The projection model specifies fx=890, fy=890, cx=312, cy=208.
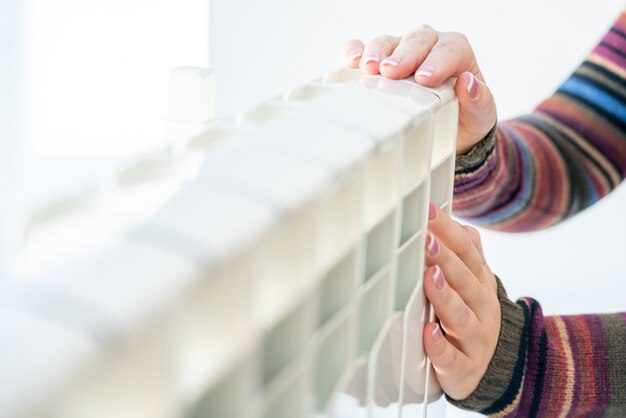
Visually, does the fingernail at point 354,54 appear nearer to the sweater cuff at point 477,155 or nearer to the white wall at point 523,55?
the sweater cuff at point 477,155

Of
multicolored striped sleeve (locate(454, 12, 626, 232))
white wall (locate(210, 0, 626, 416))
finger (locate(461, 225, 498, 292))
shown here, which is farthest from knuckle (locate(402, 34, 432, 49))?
white wall (locate(210, 0, 626, 416))

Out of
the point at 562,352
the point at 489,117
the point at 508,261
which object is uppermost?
the point at 489,117

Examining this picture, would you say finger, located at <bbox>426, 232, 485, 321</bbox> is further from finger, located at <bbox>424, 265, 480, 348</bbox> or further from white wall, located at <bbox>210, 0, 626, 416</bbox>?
white wall, located at <bbox>210, 0, 626, 416</bbox>

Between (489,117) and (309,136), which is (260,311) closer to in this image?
(309,136)

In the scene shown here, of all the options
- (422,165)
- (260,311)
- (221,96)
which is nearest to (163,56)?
(221,96)

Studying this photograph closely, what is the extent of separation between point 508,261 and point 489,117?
110 cm

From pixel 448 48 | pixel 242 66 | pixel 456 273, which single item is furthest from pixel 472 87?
pixel 242 66

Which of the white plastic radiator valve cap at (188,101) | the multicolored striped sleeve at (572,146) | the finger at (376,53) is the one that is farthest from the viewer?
the multicolored striped sleeve at (572,146)

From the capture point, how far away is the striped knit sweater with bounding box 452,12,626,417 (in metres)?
0.54

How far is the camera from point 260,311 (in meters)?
0.17

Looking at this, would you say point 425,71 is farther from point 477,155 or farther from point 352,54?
point 477,155

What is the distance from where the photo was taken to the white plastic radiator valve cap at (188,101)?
1.12ft

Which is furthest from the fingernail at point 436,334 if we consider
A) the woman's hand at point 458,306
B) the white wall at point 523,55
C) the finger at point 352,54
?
the white wall at point 523,55

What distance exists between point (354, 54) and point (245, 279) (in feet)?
1.37
